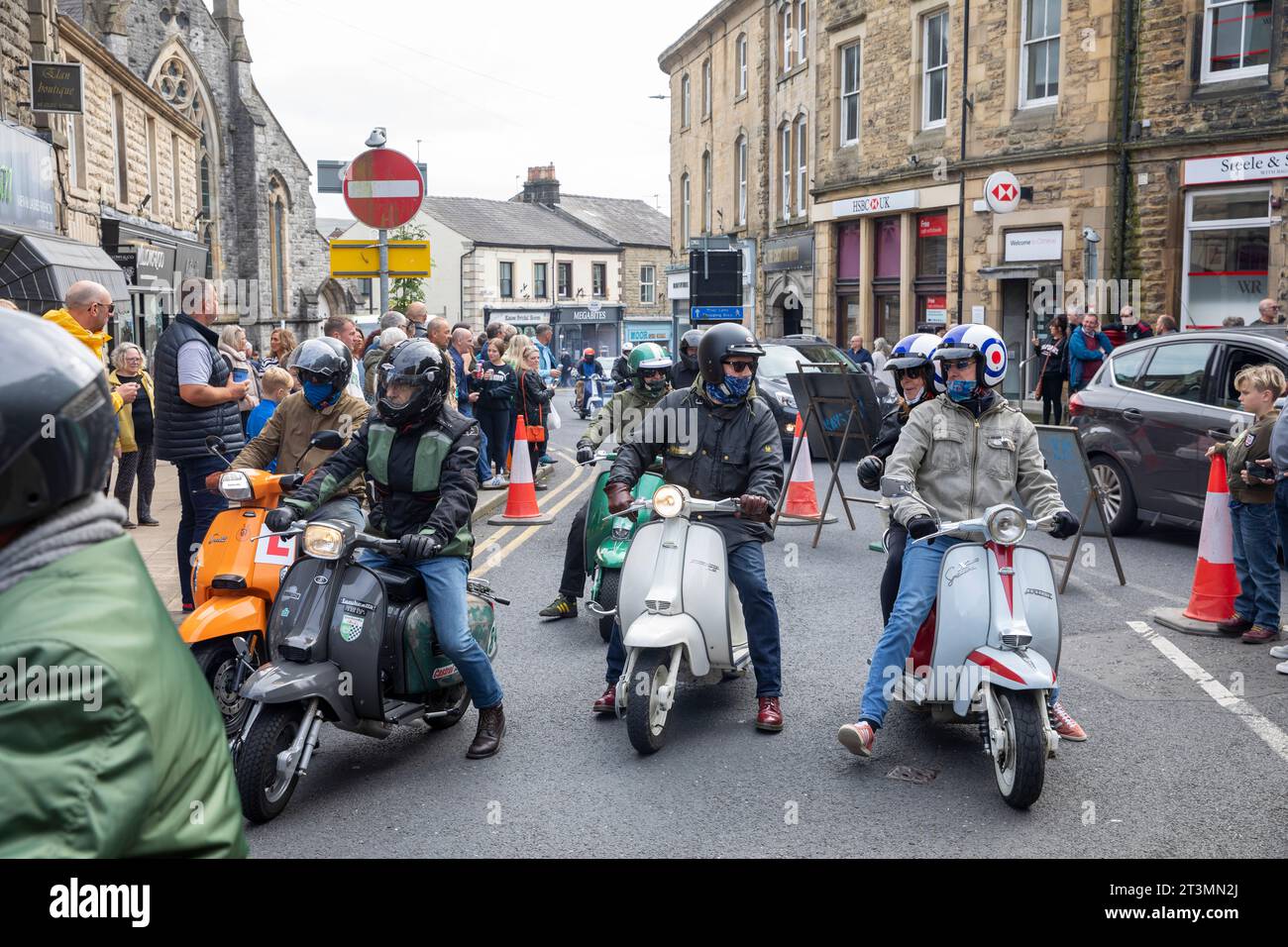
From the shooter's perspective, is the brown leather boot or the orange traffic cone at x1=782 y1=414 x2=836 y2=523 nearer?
the brown leather boot

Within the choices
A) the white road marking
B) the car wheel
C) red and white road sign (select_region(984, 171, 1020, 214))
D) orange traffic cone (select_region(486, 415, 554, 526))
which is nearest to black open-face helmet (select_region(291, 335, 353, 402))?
the white road marking

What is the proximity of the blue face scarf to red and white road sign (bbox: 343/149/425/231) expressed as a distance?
11.3 ft

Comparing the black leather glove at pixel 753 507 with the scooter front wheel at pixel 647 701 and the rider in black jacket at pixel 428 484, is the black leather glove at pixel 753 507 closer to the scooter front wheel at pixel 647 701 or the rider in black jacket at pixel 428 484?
the scooter front wheel at pixel 647 701

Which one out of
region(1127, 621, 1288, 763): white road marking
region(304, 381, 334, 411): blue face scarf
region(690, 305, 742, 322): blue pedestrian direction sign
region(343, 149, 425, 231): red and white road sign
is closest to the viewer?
region(1127, 621, 1288, 763): white road marking

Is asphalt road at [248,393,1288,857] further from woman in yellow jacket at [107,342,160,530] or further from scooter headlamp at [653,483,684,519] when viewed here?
woman in yellow jacket at [107,342,160,530]

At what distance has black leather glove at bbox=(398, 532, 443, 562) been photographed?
4.82 m

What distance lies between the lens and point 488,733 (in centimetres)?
545

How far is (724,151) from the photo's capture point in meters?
40.2

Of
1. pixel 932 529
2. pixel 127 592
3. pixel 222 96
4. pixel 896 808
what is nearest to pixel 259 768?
pixel 896 808

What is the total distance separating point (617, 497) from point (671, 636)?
775 millimetres

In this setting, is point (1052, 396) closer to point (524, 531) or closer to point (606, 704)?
point (524, 531)

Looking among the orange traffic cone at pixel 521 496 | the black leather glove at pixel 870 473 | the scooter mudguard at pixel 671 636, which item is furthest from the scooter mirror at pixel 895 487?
the orange traffic cone at pixel 521 496
